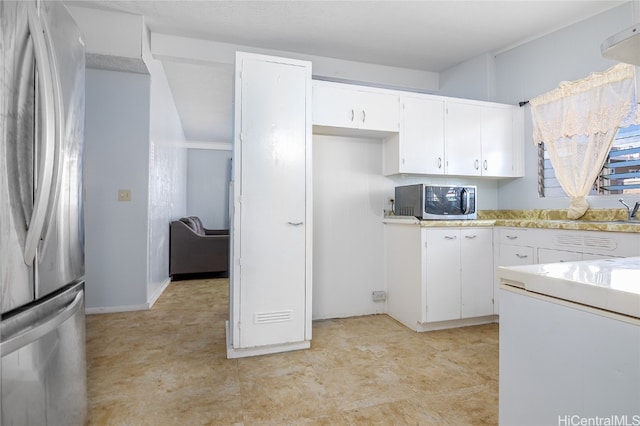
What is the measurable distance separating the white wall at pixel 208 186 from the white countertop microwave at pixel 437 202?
5.23 m

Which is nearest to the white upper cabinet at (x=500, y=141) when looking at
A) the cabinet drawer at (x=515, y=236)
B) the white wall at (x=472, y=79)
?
the white wall at (x=472, y=79)

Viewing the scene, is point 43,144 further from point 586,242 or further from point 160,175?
point 160,175

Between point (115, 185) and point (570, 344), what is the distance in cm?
366

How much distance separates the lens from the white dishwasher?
0.58m

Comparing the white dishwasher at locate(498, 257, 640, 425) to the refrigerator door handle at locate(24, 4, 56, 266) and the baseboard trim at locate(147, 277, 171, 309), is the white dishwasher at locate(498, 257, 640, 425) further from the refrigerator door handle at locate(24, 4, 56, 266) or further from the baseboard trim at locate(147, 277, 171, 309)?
the baseboard trim at locate(147, 277, 171, 309)

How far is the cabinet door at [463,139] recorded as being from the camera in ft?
10.0

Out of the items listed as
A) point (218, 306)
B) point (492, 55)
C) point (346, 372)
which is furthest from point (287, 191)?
point (492, 55)

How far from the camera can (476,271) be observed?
111 inches

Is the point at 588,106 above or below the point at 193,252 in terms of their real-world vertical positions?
above

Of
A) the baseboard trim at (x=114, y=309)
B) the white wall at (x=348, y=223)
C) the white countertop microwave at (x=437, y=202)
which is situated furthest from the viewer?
the baseboard trim at (x=114, y=309)

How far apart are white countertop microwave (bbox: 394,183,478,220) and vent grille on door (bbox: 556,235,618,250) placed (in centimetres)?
71

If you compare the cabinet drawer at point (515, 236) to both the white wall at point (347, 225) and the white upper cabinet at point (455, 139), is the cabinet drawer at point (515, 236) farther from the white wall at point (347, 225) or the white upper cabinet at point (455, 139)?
the white wall at point (347, 225)

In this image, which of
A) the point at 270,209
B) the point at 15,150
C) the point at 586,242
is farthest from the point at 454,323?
the point at 15,150

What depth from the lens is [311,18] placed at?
276 centimetres
